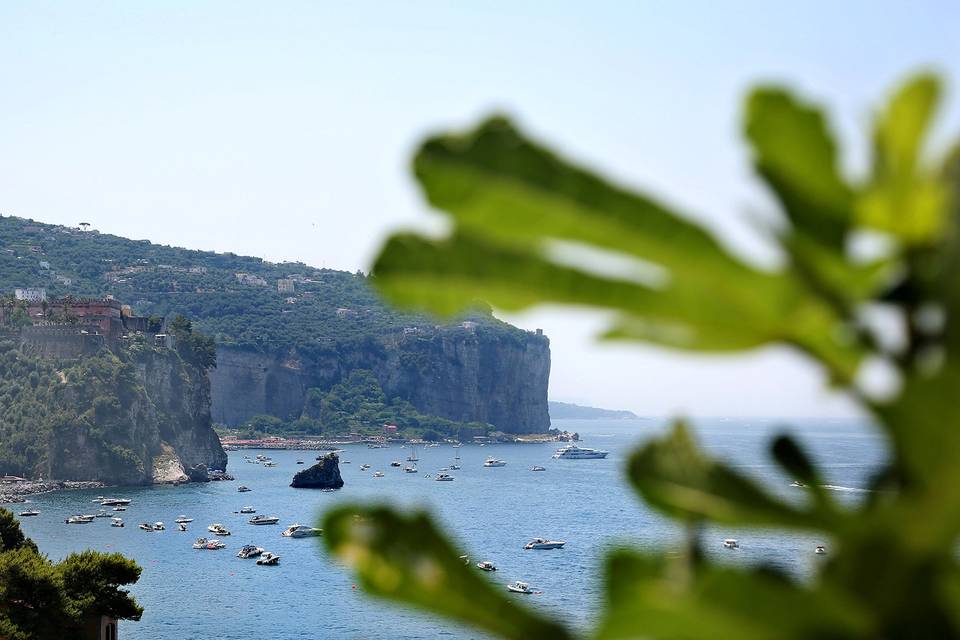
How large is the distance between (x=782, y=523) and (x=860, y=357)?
110 mm

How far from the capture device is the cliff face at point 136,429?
88.6 m

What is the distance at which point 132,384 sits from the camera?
92812 mm

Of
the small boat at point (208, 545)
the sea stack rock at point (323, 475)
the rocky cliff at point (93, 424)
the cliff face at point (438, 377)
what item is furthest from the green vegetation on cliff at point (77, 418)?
the cliff face at point (438, 377)

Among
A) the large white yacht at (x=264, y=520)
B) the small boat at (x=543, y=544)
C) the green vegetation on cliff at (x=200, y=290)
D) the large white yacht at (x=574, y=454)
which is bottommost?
the large white yacht at (x=264, y=520)

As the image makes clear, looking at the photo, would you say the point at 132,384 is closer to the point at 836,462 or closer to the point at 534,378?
the point at 836,462

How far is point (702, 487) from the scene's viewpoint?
57 cm

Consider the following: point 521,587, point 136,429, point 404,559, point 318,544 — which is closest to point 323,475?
point 136,429

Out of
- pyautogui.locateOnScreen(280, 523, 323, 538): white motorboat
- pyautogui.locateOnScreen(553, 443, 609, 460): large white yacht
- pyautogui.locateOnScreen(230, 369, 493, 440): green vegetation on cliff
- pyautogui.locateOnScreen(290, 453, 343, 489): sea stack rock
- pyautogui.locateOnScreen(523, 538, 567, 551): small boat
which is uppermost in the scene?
pyautogui.locateOnScreen(230, 369, 493, 440): green vegetation on cliff

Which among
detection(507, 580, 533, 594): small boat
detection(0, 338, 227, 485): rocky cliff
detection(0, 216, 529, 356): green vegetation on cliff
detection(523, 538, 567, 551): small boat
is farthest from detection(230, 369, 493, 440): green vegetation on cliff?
detection(507, 580, 533, 594): small boat

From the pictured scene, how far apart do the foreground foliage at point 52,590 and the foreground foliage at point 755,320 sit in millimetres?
23835

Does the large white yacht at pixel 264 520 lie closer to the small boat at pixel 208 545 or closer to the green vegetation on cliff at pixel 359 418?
the small boat at pixel 208 545

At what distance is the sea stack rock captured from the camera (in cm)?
9144

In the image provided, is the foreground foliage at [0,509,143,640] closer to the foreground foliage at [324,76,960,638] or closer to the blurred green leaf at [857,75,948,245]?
the foreground foliage at [324,76,960,638]

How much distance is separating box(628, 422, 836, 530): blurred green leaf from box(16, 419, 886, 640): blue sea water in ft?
56.4
